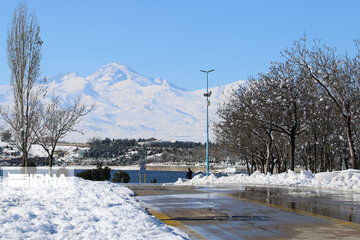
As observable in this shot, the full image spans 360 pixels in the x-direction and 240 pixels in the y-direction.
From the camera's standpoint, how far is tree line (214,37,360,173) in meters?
33.4

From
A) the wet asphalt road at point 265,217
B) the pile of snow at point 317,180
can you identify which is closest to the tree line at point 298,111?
the pile of snow at point 317,180

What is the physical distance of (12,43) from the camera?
32094 millimetres

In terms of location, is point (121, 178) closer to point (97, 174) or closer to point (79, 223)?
point (97, 174)

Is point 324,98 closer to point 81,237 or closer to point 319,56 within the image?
point 319,56

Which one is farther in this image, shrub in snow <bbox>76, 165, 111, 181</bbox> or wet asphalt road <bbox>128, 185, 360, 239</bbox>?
shrub in snow <bbox>76, 165, 111, 181</bbox>

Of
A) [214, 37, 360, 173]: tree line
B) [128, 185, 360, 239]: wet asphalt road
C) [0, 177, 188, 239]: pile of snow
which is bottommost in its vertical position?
[128, 185, 360, 239]: wet asphalt road

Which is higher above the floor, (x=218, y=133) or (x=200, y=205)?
(x=218, y=133)

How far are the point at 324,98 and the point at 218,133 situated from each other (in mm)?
16265

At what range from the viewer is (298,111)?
40969 mm

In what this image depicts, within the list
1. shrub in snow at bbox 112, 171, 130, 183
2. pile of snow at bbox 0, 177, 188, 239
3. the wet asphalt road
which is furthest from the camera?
shrub in snow at bbox 112, 171, 130, 183

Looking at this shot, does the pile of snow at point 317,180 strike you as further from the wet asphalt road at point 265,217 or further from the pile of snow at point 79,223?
the pile of snow at point 79,223

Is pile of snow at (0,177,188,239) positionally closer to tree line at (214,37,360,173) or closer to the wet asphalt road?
the wet asphalt road

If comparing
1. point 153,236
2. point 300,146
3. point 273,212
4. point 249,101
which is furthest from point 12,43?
point 300,146

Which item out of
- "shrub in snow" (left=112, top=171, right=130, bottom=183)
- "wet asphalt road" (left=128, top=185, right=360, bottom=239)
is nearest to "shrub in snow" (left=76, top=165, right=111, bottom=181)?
"shrub in snow" (left=112, top=171, right=130, bottom=183)
